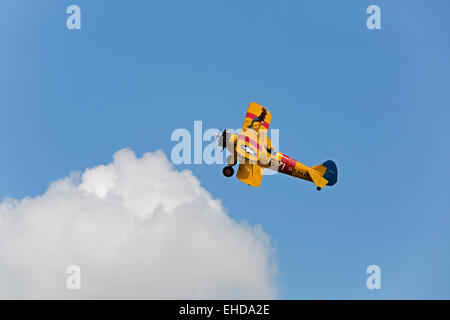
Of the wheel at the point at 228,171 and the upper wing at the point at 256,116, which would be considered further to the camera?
the upper wing at the point at 256,116

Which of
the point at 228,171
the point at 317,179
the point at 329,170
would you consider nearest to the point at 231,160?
the point at 228,171

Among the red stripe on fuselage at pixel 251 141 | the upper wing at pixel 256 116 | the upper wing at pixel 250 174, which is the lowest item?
the upper wing at pixel 250 174

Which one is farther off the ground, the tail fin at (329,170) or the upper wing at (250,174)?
the tail fin at (329,170)

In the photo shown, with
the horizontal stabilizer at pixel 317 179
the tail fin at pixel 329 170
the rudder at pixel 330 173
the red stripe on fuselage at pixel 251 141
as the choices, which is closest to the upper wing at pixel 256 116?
the red stripe on fuselage at pixel 251 141

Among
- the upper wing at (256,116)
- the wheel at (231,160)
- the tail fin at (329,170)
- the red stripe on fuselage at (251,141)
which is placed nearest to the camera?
the wheel at (231,160)

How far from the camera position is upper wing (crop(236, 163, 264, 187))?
165 feet

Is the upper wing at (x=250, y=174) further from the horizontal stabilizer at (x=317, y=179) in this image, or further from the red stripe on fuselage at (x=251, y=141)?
the horizontal stabilizer at (x=317, y=179)

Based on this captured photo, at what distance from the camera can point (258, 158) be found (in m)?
51.8

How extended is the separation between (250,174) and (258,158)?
1.77 m

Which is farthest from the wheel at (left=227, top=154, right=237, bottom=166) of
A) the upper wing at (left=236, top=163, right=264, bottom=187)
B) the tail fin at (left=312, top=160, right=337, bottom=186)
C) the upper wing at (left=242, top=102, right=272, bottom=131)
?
the tail fin at (left=312, top=160, right=337, bottom=186)

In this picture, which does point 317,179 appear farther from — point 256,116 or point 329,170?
point 256,116

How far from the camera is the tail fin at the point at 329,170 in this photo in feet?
179

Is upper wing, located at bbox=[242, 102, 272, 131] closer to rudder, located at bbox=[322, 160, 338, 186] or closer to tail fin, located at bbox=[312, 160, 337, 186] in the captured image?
tail fin, located at bbox=[312, 160, 337, 186]
